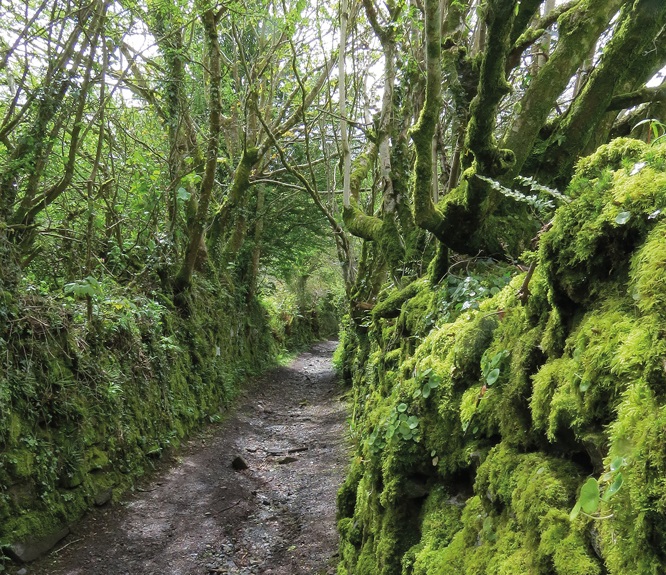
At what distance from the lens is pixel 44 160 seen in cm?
539

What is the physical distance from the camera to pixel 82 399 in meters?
5.37

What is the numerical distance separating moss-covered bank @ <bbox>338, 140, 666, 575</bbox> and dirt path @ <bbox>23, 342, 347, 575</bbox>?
8.40 feet

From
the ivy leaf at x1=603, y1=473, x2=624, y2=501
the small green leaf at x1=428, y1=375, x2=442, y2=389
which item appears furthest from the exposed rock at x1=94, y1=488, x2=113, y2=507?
the ivy leaf at x1=603, y1=473, x2=624, y2=501

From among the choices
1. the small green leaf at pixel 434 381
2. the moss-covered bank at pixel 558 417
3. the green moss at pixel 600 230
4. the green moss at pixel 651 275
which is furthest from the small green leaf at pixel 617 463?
the small green leaf at pixel 434 381

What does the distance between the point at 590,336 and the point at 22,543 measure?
515cm

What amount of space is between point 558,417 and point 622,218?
757 mm

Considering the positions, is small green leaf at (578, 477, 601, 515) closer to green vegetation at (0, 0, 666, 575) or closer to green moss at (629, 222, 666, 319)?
green vegetation at (0, 0, 666, 575)

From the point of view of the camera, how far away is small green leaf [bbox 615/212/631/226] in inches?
60.1

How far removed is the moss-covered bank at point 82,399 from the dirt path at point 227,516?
1.20ft

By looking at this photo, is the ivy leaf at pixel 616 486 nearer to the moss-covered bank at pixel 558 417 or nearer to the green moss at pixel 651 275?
the moss-covered bank at pixel 558 417

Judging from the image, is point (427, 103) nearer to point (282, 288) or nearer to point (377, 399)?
point (377, 399)

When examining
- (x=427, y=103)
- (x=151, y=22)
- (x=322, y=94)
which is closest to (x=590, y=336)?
(x=427, y=103)

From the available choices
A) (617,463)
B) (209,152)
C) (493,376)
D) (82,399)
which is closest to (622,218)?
(617,463)

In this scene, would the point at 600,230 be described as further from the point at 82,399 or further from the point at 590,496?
the point at 82,399
